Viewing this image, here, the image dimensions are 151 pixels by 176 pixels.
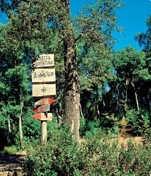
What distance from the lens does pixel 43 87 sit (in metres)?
10.6

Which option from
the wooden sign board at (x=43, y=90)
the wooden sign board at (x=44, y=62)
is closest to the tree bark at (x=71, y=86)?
the wooden sign board at (x=44, y=62)

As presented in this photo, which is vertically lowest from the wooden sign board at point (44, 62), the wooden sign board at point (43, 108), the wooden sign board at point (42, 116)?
the wooden sign board at point (42, 116)

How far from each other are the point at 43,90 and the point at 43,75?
12.7 inches

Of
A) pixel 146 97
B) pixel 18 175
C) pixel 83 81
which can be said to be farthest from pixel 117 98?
pixel 18 175

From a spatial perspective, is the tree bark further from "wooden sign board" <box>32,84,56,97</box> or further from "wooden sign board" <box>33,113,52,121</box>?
"wooden sign board" <box>32,84,56,97</box>

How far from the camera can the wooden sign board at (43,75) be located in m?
10.7

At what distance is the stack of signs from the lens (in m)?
10.6

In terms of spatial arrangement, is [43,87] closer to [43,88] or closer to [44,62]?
[43,88]

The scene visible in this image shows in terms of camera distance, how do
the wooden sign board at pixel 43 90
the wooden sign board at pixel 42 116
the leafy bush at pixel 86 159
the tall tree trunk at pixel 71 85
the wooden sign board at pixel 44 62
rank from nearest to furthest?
1. the leafy bush at pixel 86 159
2. the wooden sign board at pixel 43 90
3. the wooden sign board at pixel 42 116
4. the wooden sign board at pixel 44 62
5. the tall tree trunk at pixel 71 85

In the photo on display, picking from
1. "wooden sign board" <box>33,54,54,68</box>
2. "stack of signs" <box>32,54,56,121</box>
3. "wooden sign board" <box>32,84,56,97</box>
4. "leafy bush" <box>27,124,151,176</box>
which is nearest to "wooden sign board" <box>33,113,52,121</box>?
"stack of signs" <box>32,54,56,121</box>

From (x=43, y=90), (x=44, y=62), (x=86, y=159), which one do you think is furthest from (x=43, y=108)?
(x=86, y=159)

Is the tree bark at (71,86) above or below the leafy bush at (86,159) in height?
above

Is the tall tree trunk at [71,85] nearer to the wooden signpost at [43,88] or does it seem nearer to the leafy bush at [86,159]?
the wooden signpost at [43,88]

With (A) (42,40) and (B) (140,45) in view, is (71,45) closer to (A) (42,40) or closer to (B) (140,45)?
(A) (42,40)
